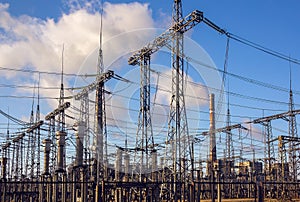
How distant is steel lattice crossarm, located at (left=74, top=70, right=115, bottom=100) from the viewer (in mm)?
25312

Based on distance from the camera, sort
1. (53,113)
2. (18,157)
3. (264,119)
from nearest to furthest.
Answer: (53,113) < (264,119) < (18,157)

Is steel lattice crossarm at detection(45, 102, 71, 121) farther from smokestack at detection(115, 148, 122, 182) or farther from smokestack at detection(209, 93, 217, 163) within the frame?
smokestack at detection(209, 93, 217, 163)

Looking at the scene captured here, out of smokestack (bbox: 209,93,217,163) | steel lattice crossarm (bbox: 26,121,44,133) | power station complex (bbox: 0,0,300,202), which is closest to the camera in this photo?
power station complex (bbox: 0,0,300,202)

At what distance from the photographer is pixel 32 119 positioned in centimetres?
3484

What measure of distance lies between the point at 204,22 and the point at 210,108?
33370mm

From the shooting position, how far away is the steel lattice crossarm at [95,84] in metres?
25.3

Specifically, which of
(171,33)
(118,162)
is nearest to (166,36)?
(171,33)

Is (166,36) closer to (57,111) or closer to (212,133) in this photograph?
(57,111)

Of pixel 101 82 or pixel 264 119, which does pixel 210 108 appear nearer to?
pixel 264 119

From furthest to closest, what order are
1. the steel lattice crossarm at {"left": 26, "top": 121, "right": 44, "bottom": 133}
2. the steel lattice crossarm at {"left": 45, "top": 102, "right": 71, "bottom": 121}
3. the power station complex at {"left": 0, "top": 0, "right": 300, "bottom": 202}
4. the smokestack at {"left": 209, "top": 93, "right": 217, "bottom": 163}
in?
the smokestack at {"left": 209, "top": 93, "right": 217, "bottom": 163}, the steel lattice crossarm at {"left": 26, "top": 121, "right": 44, "bottom": 133}, the steel lattice crossarm at {"left": 45, "top": 102, "right": 71, "bottom": 121}, the power station complex at {"left": 0, "top": 0, "right": 300, "bottom": 202}

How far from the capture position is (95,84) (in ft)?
91.0

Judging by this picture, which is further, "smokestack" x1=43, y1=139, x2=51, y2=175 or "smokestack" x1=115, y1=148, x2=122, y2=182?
"smokestack" x1=115, y1=148, x2=122, y2=182

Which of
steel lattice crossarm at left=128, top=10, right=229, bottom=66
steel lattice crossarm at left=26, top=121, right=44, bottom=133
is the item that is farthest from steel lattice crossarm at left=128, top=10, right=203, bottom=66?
steel lattice crossarm at left=26, top=121, right=44, bottom=133

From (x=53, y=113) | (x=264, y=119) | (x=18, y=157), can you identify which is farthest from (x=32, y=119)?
(x=264, y=119)
